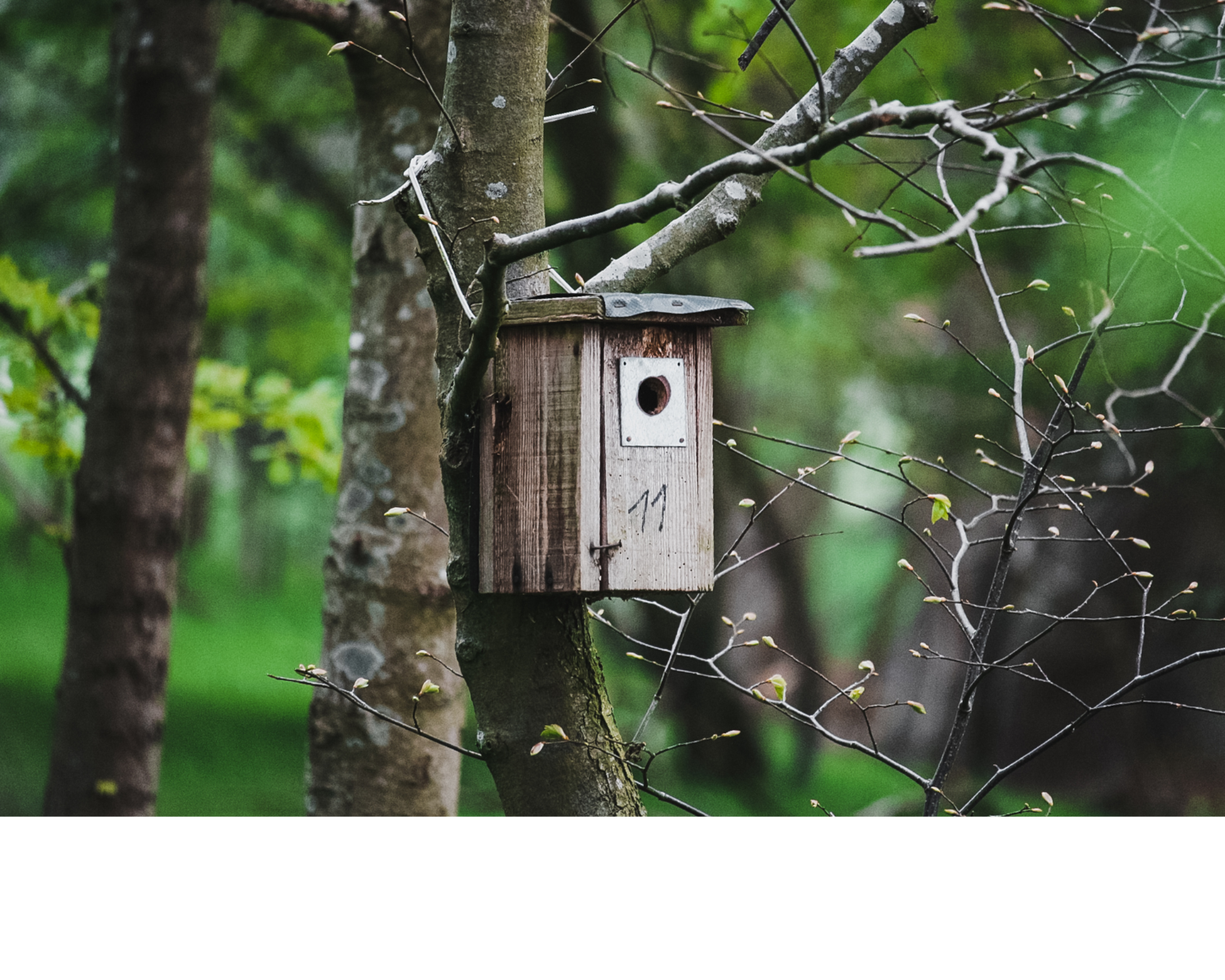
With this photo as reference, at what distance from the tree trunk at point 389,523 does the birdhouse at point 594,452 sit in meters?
0.70

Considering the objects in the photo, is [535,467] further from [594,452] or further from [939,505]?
[939,505]

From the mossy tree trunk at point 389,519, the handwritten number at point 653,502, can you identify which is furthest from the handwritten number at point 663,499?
the mossy tree trunk at point 389,519

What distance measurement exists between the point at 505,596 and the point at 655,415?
252mm

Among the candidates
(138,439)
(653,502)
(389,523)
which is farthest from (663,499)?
(138,439)

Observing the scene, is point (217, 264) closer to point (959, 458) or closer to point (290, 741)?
point (290, 741)

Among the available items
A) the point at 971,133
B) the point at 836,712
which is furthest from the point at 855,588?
the point at 971,133

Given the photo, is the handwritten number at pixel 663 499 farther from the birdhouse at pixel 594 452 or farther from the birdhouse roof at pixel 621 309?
the birdhouse roof at pixel 621 309

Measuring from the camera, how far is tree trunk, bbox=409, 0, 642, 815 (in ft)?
3.57

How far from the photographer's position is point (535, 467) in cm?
109

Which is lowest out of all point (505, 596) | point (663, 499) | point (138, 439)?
point (505, 596)

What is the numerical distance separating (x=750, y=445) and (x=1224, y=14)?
3.64 meters

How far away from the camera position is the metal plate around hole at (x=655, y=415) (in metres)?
1.10

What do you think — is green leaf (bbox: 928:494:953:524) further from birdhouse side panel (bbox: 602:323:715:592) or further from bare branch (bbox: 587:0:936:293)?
bare branch (bbox: 587:0:936:293)

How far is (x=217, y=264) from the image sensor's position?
459cm
